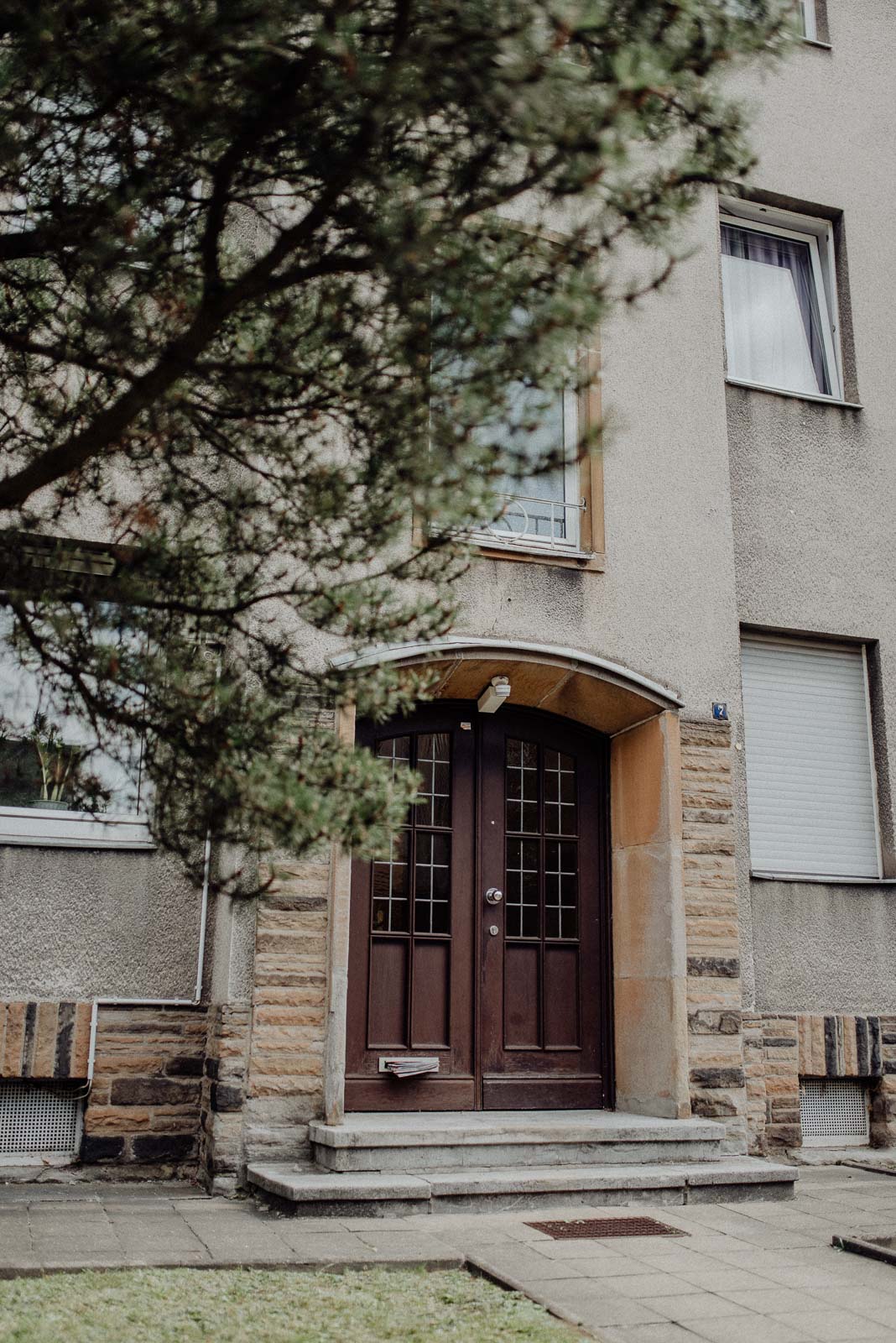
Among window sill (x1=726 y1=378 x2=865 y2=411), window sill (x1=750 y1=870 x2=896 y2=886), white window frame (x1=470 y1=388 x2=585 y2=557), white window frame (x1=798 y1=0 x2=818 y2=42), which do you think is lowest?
window sill (x1=750 y1=870 x2=896 y2=886)

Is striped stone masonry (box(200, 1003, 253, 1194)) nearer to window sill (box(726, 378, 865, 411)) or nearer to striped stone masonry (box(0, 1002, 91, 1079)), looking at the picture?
striped stone masonry (box(0, 1002, 91, 1079))

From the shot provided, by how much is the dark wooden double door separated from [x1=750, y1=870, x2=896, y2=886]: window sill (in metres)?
1.00

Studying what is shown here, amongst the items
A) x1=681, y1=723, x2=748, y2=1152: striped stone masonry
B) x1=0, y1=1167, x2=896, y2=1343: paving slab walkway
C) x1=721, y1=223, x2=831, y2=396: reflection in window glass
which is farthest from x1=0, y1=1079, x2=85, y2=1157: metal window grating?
x1=721, y1=223, x2=831, y2=396: reflection in window glass

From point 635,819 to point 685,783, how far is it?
42cm

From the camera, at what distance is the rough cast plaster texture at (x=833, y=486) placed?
786cm

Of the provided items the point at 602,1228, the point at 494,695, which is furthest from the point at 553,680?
the point at 602,1228

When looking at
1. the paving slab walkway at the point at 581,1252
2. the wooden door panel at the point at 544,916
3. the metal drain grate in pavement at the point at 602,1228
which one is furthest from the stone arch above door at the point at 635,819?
the metal drain grate in pavement at the point at 602,1228

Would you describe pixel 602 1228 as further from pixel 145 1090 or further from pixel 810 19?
pixel 810 19

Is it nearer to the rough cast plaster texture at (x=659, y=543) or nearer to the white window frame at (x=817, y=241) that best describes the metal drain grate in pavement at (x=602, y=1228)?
the rough cast plaster texture at (x=659, y=543)

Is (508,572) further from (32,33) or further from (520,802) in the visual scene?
(32,33)

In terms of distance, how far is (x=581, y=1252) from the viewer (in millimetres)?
5070

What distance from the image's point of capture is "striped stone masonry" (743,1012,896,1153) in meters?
7.29

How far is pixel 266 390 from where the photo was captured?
361cm

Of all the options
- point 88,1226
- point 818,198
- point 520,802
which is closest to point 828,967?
point 520,802
